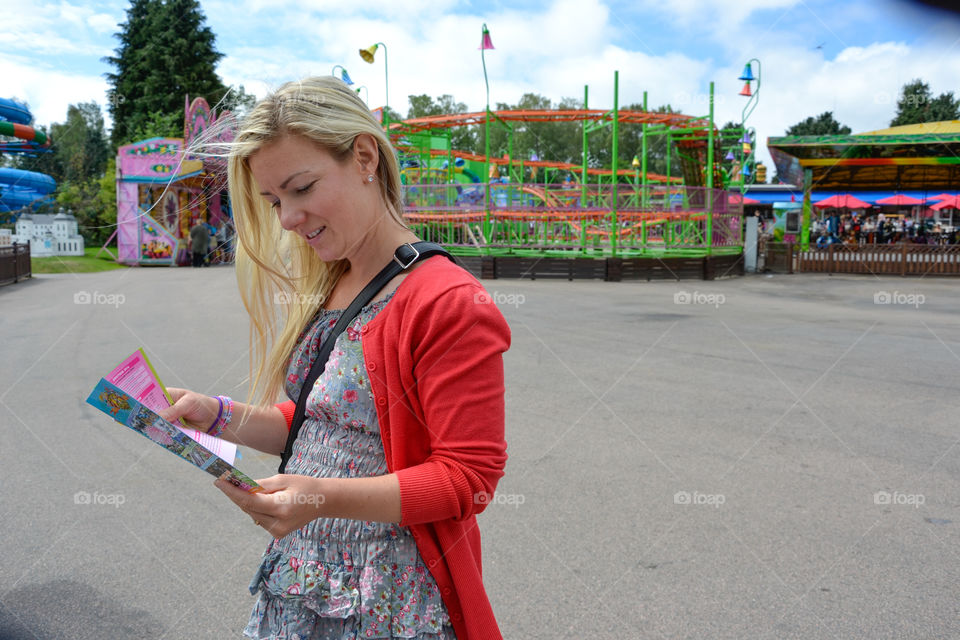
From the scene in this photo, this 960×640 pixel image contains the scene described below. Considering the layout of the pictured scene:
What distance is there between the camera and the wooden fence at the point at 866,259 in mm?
22391

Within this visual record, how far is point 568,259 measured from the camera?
18.8 metres

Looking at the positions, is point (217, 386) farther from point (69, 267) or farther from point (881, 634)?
point (69, 267)

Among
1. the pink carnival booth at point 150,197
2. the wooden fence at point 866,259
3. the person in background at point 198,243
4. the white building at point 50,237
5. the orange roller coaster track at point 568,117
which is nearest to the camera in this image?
the orange roller coaster track at point 568,117

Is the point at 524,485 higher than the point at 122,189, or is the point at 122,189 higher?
the point at 122,189

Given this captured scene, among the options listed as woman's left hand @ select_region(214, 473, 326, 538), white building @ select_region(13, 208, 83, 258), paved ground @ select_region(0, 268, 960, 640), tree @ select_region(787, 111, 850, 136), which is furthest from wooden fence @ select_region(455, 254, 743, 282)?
tree @ select_region(787, 111, 850, 136)

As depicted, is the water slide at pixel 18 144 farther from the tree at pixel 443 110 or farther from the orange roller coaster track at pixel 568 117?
the tree at pixel 443 110

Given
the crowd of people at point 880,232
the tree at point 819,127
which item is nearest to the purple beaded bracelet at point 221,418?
the crowd of people at point 880,232

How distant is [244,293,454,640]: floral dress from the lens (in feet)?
4.33

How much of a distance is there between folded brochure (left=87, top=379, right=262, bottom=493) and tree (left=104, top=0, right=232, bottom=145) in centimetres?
4126

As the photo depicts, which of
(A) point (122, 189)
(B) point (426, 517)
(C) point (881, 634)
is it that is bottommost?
(C) point (881, 634)

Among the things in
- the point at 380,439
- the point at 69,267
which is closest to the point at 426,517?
the point at 380,439

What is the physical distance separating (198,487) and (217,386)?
7.36 feet

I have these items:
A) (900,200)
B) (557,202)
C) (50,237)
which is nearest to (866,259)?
(557,202)

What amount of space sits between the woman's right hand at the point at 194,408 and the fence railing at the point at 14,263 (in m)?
16.6
